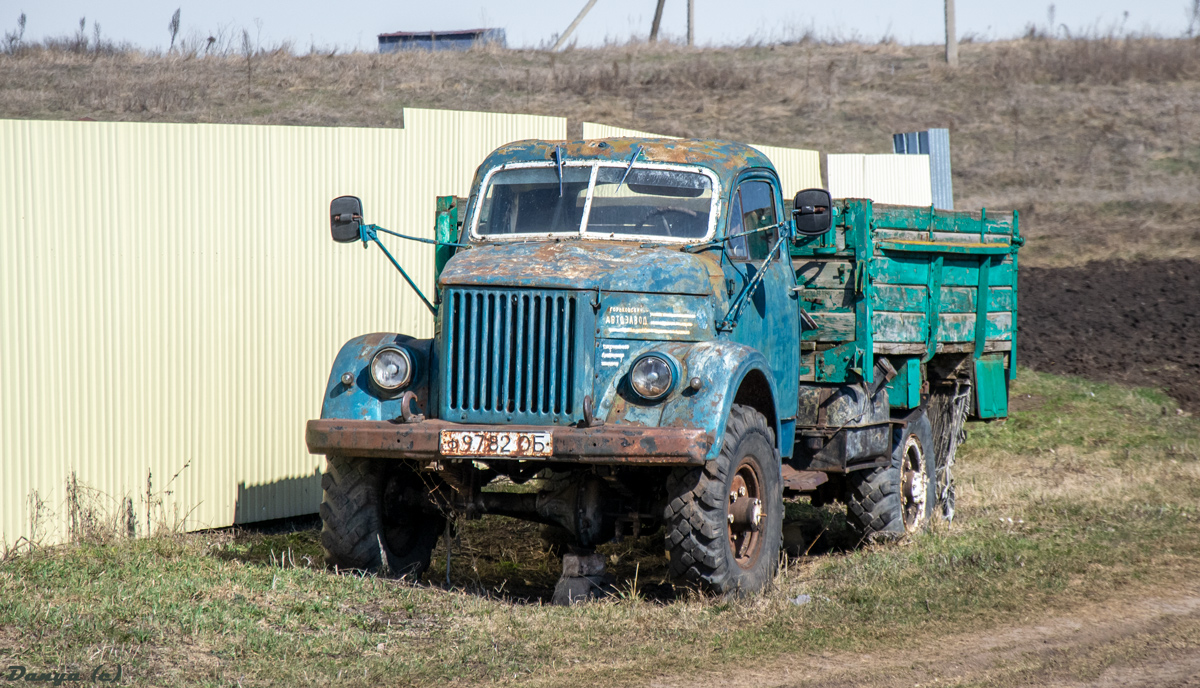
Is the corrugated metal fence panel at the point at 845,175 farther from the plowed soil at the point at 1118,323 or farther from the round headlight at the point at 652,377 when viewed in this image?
the round headlight at the point at 652,377

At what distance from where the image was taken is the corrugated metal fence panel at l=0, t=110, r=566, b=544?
7949mm

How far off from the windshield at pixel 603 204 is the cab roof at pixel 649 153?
8 centimetres

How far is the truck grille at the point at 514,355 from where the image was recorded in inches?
257

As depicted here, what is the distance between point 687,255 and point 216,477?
4104 millimetres

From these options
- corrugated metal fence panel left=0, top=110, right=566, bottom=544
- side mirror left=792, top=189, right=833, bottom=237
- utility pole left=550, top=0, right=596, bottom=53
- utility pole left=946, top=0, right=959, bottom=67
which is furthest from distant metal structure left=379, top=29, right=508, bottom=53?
side mirror left=792, top=189, right=833, bottom=237

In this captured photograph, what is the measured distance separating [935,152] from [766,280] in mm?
12681

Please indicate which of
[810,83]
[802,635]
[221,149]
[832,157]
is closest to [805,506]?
[802,635]

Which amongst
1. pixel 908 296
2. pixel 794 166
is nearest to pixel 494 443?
pixel 908 296

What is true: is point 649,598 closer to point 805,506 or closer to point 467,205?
point 467,205

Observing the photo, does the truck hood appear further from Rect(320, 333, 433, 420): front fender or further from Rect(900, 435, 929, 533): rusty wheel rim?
Rect(900, 435, 929, 533): rusty wheel rim

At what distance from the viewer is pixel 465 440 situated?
21.0ft

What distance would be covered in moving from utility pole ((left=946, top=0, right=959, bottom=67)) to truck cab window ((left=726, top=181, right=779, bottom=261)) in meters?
26.2

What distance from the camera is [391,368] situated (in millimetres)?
6996

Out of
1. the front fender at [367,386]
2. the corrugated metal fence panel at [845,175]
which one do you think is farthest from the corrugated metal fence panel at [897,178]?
the front fender at [367,386]
